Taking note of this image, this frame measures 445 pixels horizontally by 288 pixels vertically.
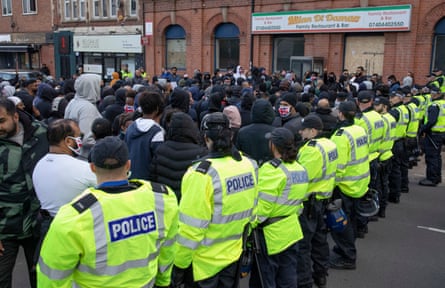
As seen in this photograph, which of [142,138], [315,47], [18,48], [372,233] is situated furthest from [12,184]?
[18,48]

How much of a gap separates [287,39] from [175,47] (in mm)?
7657

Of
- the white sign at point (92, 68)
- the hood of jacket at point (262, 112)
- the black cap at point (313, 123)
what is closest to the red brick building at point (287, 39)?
the white sign at point (92, 68)

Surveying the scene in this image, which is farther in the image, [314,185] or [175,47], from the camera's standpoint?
[175,47]

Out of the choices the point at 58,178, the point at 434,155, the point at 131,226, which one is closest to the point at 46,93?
the point at 58,178

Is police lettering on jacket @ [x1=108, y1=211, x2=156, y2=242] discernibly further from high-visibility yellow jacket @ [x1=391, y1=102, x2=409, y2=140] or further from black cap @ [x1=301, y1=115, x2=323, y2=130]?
high-visibility yellow jacket @ [x1=391, y1=102, x2=409, y2=140]

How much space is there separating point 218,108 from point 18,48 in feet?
107

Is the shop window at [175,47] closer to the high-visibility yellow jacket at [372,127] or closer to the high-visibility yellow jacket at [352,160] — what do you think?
the high-visibility yellow jacket at [372,127]

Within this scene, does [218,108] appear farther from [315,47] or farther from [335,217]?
[315,47]

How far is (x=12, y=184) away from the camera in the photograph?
3578 mm

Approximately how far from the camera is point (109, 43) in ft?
92.7

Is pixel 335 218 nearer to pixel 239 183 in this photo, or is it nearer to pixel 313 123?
pixel 313 123

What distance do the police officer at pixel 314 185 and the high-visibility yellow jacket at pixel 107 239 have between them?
235 cm

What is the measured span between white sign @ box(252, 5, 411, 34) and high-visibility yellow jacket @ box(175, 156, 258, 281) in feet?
50.4

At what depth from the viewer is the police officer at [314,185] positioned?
4.59 m
